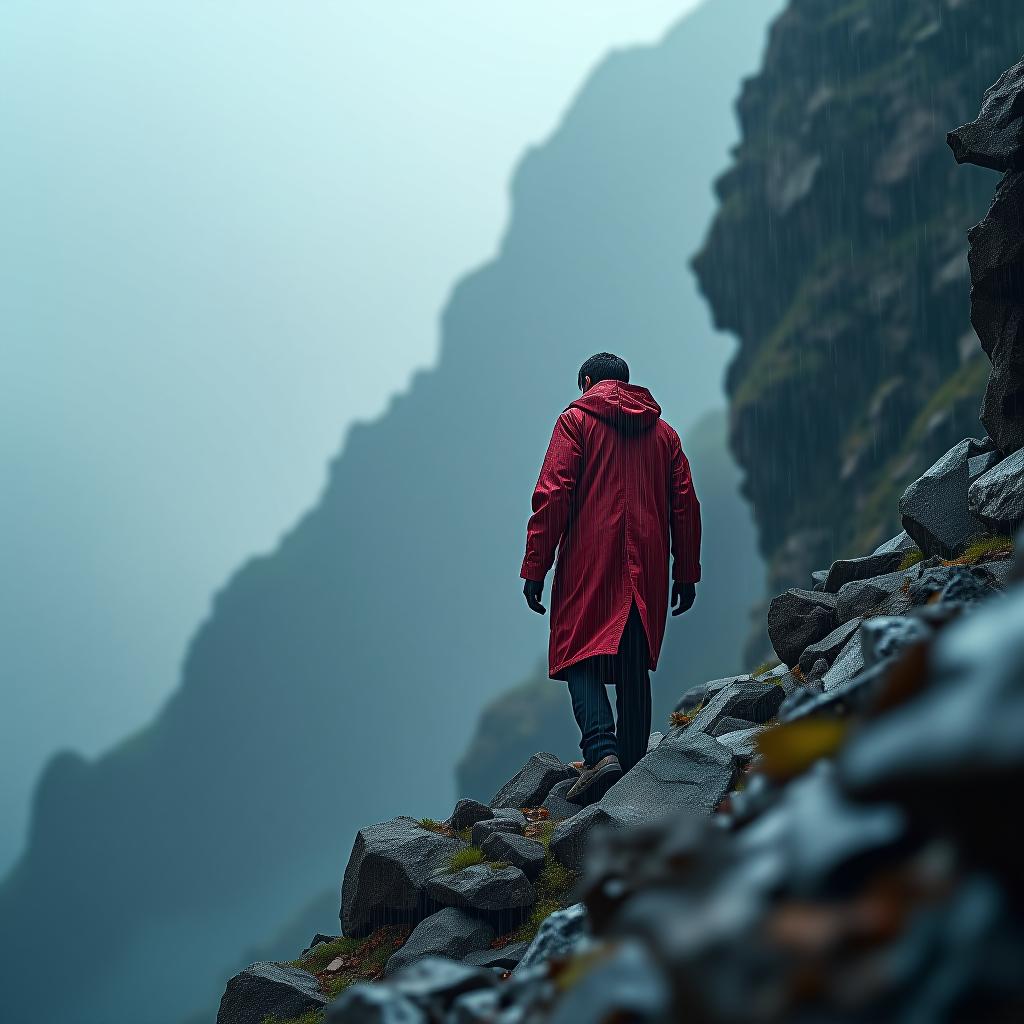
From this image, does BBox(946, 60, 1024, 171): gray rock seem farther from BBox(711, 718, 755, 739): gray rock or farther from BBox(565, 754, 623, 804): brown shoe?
BBox(565, 754, 623, 804): brown shoe

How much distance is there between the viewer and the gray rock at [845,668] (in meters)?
6.98

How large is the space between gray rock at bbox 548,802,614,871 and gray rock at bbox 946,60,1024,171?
6.15 m

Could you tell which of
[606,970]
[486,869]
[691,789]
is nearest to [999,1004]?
[606,970]

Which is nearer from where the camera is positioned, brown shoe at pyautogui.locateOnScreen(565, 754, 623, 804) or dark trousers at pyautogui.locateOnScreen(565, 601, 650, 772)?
brown shoe at pyautogui.locateOnScreen(565, 754, 623, 804)

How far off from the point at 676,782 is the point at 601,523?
2423 mm

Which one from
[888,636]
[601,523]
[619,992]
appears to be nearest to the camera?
[619,992]

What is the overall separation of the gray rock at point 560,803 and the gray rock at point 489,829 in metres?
0.65

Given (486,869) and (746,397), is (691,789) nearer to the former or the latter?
(486,869)

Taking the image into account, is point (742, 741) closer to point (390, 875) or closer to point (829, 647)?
point (829, 647)

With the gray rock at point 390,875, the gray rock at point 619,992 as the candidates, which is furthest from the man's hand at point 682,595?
the gray rock at point 619,992

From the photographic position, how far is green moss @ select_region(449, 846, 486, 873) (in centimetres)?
741

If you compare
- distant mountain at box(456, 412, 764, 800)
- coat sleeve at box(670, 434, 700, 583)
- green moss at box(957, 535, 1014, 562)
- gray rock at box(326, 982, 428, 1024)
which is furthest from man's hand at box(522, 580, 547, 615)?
distant mountain at box(456, 412, 764, 800)

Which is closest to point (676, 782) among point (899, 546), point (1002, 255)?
point (1002, 255)

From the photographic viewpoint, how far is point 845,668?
723cm
